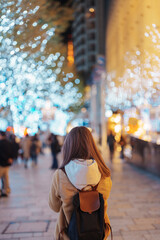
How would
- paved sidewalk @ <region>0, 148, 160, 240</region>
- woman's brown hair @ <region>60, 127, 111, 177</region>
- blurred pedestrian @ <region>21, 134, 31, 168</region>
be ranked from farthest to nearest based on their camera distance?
1. blurred pedestrian @ <region>21, 134, 31, 168</region>
2. paved sidewalk @ <region>0, 148, 160, 240</region>
3. woman's brown hair @ <region>60, 127, 111, 177</region>

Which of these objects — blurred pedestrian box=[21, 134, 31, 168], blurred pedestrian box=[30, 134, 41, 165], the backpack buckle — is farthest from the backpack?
blurred pedestrian box=[30, 134, 41, 165]

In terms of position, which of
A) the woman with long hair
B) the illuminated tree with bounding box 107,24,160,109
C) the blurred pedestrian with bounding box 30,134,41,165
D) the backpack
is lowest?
the blurred pedestrian with bounding box 30,134,41,165

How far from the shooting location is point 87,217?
256cm

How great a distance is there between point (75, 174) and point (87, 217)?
1.26 ft

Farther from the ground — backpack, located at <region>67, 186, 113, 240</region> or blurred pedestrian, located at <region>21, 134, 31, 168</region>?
backpack, located at <region>67, 186, 113, 240</region>

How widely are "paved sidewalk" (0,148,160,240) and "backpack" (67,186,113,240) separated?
2402 millimetres

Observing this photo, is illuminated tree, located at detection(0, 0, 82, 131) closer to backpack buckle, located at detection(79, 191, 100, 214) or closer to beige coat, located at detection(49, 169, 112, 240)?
beige coat, located at detection(49, 169, 112, 240)

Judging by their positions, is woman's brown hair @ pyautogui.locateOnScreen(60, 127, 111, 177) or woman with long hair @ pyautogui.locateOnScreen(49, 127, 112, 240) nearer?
woman with long hair @ pyautogui.locateOnScreen(49, 127, 112, 240)

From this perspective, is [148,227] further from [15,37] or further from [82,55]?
[82,55]

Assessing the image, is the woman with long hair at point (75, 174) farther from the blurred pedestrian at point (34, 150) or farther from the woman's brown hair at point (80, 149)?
the blurred pedestrian at point (34, 150)

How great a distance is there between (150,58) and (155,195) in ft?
20.3

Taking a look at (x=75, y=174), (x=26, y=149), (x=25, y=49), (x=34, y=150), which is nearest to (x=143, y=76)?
(x=25, y=49)

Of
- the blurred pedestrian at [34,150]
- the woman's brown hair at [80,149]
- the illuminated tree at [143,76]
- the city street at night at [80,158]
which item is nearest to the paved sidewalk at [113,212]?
the city street at night at [80,158]

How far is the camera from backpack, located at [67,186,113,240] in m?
2.54
